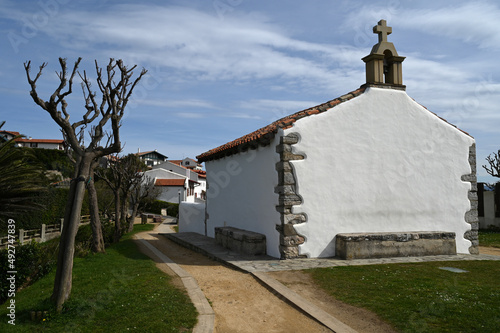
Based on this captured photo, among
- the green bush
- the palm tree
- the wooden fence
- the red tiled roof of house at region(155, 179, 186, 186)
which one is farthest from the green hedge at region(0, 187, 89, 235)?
the red tiled roof of house at region(155, 179, 186, 186)

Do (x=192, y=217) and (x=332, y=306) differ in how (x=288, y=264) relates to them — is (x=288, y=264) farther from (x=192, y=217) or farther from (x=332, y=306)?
(x=192, y=217)

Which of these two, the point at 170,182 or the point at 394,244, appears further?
the point at 170,182

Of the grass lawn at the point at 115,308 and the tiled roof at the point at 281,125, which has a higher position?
the tiled roof at the point at 281,125

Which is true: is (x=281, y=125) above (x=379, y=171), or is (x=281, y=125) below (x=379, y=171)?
above

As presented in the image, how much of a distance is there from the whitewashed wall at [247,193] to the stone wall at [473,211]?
6095mm

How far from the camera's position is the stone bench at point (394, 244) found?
9172mm

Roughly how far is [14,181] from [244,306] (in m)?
12.6

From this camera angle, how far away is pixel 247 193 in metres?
11.5

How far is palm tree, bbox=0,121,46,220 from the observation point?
45.3 ft

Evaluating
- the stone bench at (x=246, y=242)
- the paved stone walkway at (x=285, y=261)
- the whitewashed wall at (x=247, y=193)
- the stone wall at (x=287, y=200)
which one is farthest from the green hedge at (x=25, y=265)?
the stone wall at (x=287, y=200)

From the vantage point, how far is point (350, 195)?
9.91m

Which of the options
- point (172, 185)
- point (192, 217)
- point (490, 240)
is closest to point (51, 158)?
point (172, 185)

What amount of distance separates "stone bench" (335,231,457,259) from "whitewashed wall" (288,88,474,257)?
528mm

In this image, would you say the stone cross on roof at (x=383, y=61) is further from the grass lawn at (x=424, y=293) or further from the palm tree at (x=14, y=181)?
the palm tree at (x=14, y=181)
